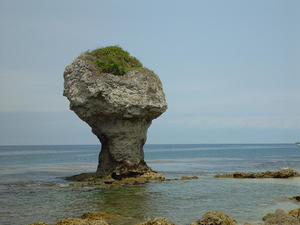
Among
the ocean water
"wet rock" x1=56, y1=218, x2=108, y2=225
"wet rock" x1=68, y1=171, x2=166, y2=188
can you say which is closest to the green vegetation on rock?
"wet rock" x1=68, y1=171, x2=166, y2=188

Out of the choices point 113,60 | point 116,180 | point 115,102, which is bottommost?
point 116,180

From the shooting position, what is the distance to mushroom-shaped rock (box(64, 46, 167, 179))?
29.6 meters

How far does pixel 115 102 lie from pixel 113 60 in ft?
13.7

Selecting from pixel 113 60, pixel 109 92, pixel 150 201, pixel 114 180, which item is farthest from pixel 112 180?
pixel 113 60

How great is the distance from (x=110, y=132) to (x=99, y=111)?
7.20 ft

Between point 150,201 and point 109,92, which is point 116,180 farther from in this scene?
point 150,201

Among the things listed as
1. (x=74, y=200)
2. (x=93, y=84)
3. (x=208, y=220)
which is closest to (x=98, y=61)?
(x=93, y=84)

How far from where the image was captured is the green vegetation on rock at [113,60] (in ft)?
101

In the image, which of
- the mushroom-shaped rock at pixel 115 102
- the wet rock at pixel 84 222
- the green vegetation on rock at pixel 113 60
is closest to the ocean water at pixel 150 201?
the wet rock at pixel 84 222

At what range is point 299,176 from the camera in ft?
114

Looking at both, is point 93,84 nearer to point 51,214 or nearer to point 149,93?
point 149,93

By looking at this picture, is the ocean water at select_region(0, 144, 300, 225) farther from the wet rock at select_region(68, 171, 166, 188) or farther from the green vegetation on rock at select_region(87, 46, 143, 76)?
the green vegetation on rock at select_region(87, 46, 143, 76)

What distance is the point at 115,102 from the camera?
1154 inches

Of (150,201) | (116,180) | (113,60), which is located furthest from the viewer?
(113,60)
